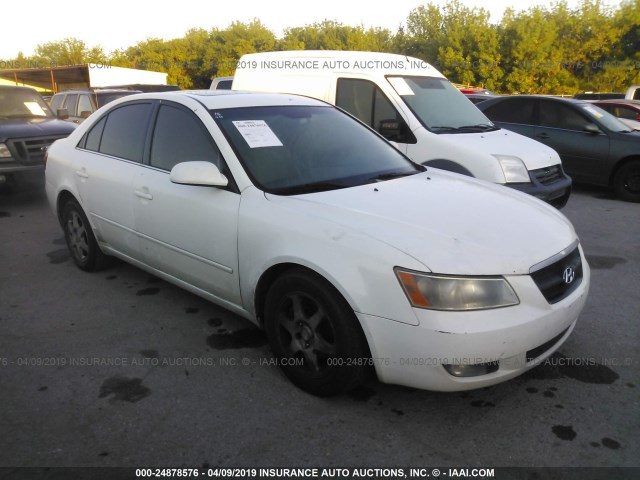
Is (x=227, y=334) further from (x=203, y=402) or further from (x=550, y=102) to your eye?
(x=550, y=102)

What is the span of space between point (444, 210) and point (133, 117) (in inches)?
101

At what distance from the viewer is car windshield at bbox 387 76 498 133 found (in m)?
5.82

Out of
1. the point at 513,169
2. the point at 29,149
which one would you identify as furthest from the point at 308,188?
the point at 29,149

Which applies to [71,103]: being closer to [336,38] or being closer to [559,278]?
[559,278]

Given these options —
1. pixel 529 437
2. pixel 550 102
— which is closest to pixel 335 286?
pixel 529 437

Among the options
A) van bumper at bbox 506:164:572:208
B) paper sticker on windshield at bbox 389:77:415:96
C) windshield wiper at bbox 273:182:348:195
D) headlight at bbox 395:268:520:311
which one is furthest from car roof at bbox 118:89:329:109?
van bumper at bbox 506:164:572:208

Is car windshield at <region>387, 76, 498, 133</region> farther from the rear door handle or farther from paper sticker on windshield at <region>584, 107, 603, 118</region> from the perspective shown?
the rear door handle

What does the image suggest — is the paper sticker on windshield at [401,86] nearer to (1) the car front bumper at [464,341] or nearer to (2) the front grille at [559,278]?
(2) the front grille at [559,278]

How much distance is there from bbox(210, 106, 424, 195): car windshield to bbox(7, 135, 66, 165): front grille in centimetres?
525

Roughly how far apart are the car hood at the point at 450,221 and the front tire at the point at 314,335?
0.35 metres

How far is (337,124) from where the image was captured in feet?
12.2

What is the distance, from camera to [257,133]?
3238mm

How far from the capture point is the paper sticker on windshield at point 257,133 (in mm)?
3176

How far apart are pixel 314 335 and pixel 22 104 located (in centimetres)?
827
